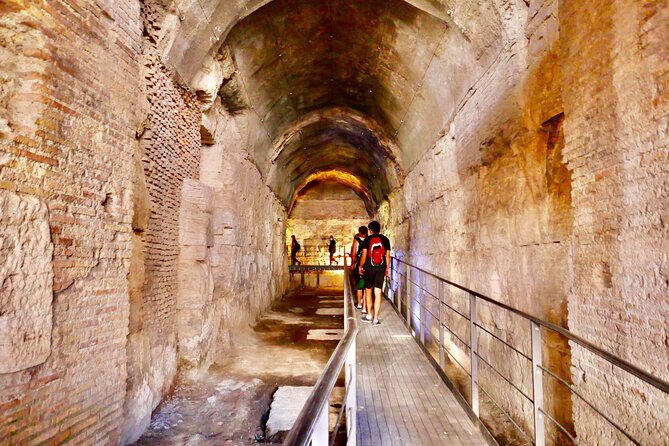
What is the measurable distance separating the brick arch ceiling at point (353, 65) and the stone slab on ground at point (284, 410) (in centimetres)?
416

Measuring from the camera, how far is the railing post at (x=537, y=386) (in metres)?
2.40

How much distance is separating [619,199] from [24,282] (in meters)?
3.89

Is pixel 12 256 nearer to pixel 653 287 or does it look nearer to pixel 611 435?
pixel 653 287

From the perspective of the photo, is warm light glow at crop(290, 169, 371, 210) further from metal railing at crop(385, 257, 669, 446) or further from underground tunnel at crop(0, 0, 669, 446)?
metal railing at crop(385, 257, 669, 446)

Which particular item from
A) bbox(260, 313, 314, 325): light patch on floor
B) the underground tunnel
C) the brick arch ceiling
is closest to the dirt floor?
the underground tunnel

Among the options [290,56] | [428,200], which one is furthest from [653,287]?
[290,56]

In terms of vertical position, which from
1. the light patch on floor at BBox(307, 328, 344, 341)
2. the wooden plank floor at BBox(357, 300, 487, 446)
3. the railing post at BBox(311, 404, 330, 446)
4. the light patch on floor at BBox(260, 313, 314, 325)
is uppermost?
the railing post at BBox(311, 404, 330, 446)

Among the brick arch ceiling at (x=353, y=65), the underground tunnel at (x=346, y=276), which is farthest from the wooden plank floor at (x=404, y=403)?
the brick arch ceiling at (x=353, y=65)

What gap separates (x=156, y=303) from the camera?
4.45 meters

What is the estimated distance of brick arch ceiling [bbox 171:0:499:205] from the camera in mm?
5016

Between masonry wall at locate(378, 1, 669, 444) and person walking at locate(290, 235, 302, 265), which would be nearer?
masonry wall at locate(378, 1, 669, 444)

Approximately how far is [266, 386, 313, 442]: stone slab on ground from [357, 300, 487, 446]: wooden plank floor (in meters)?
0.77

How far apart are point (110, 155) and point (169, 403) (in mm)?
2930

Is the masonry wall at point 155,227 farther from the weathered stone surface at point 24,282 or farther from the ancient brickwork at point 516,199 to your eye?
the ancient brickwork at point 516,199
